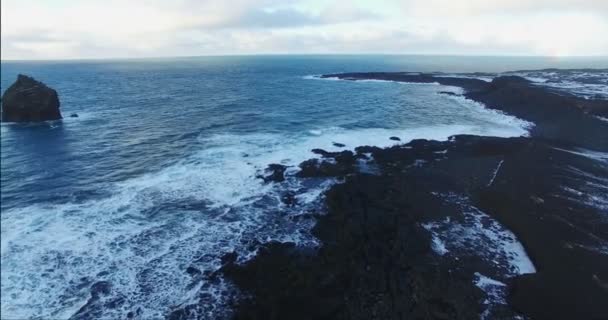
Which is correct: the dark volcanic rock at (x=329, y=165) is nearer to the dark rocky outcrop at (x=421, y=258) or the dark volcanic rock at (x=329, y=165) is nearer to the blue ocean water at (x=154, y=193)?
the dark rocky outcrop at (x=421, y=258)

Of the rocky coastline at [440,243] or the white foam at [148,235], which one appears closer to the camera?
the rocky coastline at [440,243]

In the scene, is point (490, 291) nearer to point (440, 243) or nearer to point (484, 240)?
point (440, 243)

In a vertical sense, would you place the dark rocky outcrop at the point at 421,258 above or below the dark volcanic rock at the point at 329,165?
below

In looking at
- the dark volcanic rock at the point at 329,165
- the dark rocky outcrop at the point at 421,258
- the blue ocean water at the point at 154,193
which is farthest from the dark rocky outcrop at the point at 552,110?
the dark volcanic rock at the point at 329,165

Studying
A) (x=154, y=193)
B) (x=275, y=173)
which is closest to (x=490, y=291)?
(x=275, y=173)

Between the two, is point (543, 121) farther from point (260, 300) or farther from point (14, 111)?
point (14, 111)

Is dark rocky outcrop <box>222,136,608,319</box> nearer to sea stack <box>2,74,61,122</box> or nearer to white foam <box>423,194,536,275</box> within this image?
white foam <box>423,194,536,275</box>

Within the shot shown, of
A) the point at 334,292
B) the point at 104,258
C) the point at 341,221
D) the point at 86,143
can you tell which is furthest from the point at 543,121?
the point at 86,143
